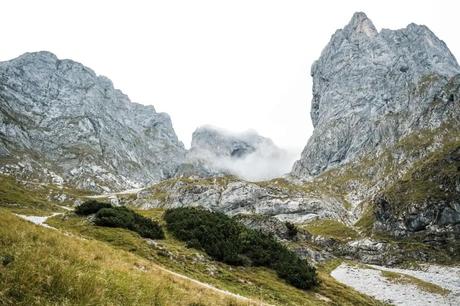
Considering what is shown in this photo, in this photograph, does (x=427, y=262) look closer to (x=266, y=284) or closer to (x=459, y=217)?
(x=459, y=217)

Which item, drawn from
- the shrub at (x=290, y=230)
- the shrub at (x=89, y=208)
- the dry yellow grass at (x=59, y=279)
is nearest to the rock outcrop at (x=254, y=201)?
the shrub at (x=290, y=230)

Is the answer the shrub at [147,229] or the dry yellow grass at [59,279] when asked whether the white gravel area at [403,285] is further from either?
the dry yellow grass at [59,279]

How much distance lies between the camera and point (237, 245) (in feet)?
135

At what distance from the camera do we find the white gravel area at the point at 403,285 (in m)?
55.8

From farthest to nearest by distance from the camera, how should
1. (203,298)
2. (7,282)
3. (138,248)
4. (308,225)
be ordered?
(308,225) → (138,248) → (203,298) → (7,282)

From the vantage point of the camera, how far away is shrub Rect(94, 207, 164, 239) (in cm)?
4041

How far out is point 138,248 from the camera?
108ft

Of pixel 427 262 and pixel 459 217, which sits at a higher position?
pixel 459 217

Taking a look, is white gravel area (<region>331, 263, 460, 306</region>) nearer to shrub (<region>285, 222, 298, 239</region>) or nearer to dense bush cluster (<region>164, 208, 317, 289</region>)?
shrub (<region>285, 222, 298, 239</region>)

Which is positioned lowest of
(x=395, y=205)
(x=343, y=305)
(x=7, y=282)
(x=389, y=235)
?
(x=343, y=305)

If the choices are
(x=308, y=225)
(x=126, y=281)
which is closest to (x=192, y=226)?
(x=126, y=281)

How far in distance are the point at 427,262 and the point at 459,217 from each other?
25469mm

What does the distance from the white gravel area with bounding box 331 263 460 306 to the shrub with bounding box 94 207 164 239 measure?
33.1 m

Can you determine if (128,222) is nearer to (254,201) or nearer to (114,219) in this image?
(114,219)
